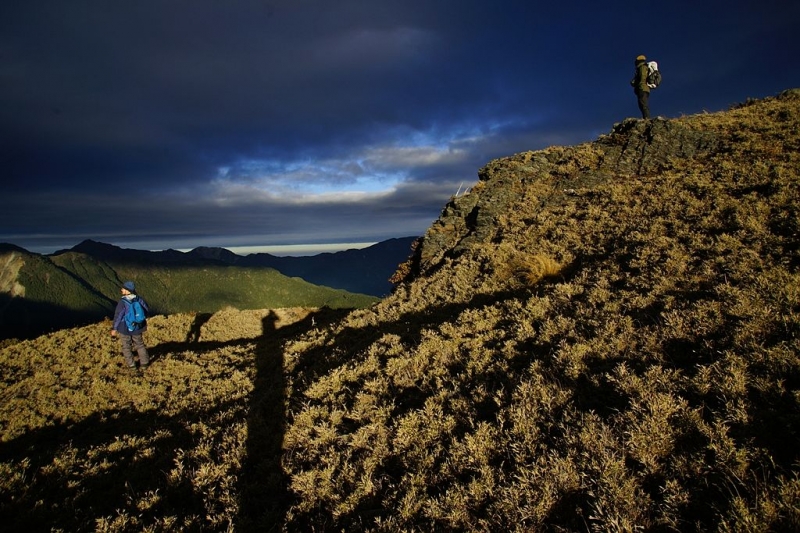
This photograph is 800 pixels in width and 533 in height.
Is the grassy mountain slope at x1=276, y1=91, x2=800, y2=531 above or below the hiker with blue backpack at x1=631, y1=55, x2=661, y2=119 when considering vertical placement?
below

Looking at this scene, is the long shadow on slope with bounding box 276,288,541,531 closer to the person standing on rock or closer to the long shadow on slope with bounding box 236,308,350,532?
the long shadow on slope with bounding box 236,308,350,532

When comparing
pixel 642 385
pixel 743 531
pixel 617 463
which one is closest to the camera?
pixel 743 531

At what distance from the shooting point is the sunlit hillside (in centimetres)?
432

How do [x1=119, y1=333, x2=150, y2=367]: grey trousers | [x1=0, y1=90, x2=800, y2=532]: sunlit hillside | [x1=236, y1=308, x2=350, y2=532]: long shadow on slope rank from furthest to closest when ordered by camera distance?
[x1=119, y1=333, x2=150, y2=367]: grey trousers
[x1=236, y1=308, x2=350, y2=532]: long shadow on slope
[x1=0, y1=90, x2=800, y2=532]: sunlit hillside

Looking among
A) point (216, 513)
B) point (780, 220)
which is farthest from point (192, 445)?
point (780, 220)

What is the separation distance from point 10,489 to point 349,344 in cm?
762

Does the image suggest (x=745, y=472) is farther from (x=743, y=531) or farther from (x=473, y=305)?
(x=473, y=305)

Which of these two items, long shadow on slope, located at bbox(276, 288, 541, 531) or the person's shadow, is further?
the person's shadow

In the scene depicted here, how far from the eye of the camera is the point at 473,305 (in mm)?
11352

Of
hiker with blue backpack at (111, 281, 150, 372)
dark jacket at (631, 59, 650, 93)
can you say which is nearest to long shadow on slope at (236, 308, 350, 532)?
hiker with blue backpack at (111, 281, 150, 372)

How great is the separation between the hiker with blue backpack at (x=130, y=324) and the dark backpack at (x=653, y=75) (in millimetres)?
25279

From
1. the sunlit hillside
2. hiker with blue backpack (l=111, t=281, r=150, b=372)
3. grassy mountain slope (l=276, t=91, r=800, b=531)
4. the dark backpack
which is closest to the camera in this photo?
grassy mountain slope (l=276, t=91, r=800, b=531)

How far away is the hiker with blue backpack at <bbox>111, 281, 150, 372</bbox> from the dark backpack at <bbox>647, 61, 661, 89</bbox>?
25.3 metres

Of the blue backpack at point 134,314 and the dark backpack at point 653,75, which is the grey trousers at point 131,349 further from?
the dark backpack at point 653,75
